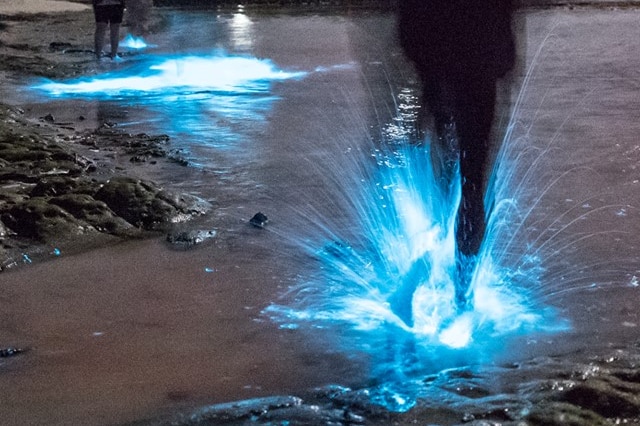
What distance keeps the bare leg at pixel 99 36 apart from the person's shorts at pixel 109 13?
0.14 metres

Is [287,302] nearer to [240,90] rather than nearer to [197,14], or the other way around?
[240,90]

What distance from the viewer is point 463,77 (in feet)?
10.6

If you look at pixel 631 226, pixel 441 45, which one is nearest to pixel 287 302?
pixel 441 45

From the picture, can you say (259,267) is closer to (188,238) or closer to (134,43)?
(188,238)

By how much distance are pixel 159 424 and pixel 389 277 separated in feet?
5.39

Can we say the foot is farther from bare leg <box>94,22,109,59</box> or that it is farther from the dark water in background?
bare leg <box>94,22,109,59</box>

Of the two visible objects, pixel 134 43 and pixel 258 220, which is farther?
pixel 134 43

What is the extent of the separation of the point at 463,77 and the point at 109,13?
29.8 feet

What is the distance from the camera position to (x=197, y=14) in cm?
1830

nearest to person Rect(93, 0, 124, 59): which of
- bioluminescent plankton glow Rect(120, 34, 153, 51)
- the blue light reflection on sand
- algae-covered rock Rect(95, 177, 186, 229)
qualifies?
the blue light reflection on sand

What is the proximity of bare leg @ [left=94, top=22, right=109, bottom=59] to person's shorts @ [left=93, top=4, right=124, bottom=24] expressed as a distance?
5.6 inches

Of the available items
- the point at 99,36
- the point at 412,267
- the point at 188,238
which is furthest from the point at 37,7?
the point at 412,267

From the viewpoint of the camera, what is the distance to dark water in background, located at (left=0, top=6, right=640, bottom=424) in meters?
3.31

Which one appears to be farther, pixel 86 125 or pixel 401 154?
pixel 86 125
